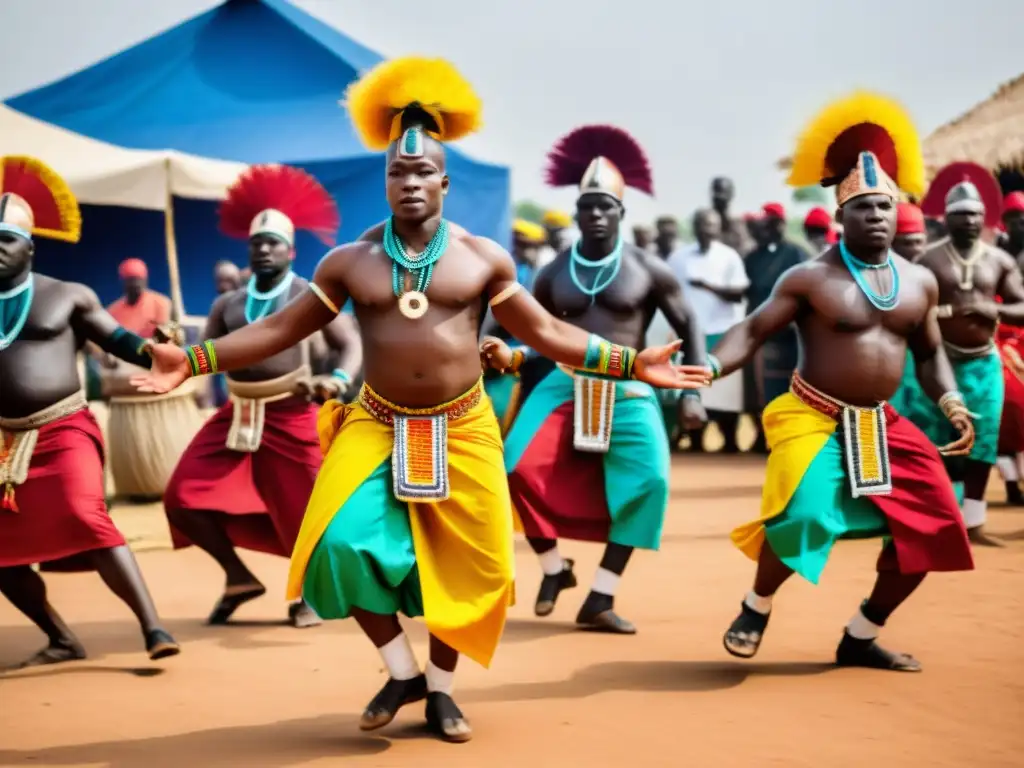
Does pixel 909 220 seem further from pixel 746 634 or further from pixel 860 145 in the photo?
pixel 746 634

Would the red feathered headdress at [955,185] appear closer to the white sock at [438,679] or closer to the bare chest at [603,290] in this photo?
the bare chest at [603,290]

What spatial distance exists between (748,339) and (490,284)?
1.30 m

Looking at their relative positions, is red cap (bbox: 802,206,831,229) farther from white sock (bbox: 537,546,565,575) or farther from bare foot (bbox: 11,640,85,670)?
bare foot (bbox: 11,640,85,670)

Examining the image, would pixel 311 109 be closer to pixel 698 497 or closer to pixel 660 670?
pixel 698 497

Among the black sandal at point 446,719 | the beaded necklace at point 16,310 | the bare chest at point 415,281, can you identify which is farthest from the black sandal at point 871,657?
the beaded necklace at point 16,310

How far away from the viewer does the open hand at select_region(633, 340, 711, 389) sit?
4738 mm

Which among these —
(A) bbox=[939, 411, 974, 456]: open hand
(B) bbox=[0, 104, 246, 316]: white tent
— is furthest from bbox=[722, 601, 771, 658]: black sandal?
(B) bbox=[0, 104, 246, 316]: white tent

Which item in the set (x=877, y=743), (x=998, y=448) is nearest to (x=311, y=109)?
(x=998, y=448)

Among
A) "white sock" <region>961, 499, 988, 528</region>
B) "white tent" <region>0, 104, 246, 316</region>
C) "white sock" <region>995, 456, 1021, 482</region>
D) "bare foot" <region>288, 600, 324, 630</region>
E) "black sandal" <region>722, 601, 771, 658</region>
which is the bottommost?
"bare foot" <region>288, 600, 324, 630</region>

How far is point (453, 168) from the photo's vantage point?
50.3 feet

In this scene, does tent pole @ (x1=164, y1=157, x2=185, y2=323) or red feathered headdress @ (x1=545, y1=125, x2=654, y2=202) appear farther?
tent pole @ (x1=164, y1=157, x2=185, y2=323)

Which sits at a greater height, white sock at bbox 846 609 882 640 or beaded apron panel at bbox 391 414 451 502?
beaded apron panel at bbox 391 414 451 502

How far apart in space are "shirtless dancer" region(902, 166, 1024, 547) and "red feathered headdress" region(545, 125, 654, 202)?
227cm

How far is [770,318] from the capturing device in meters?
5.53
